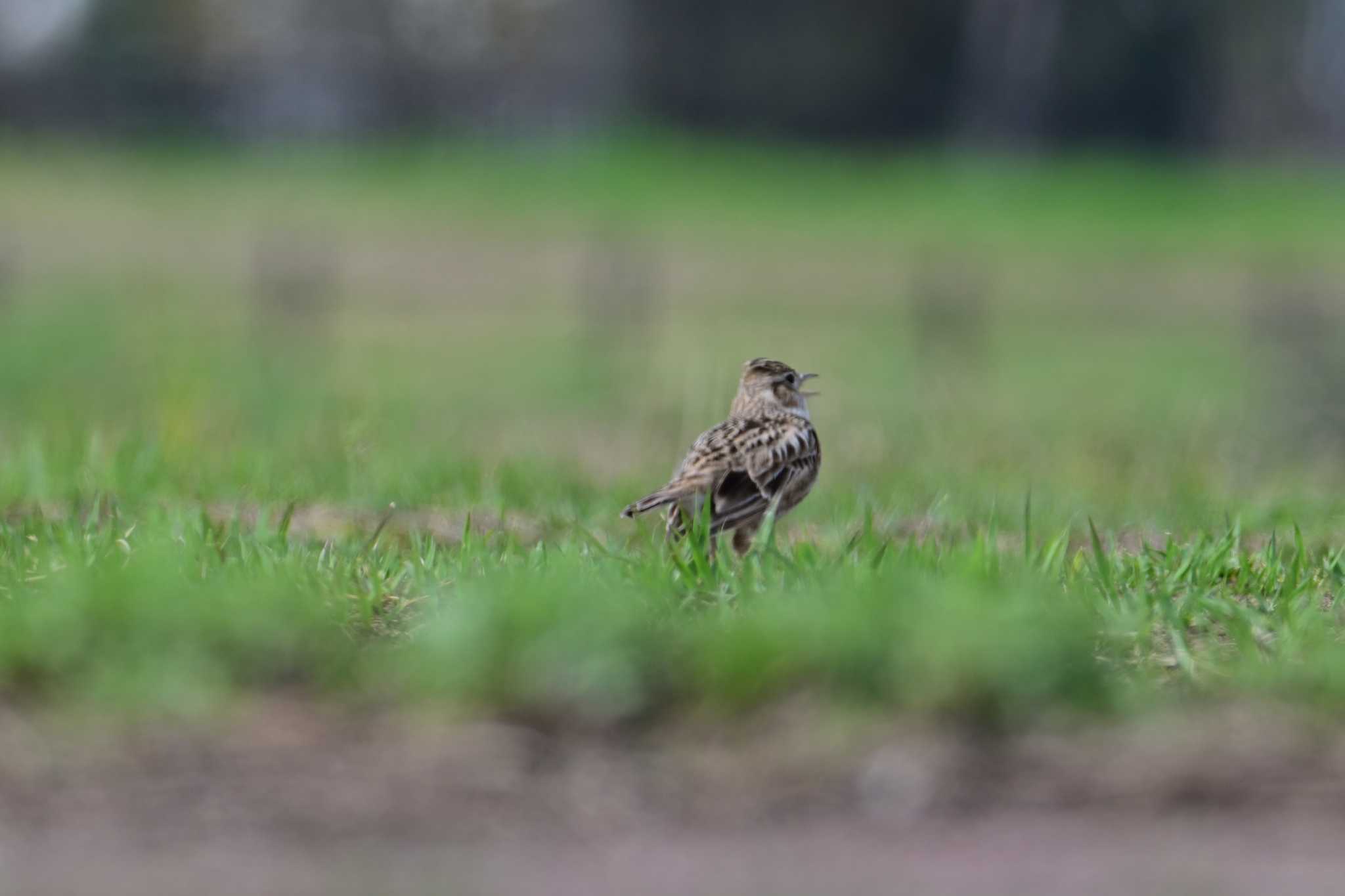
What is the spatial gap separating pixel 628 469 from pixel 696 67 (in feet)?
155

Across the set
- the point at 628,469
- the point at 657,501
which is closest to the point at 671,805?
the point at 657,501

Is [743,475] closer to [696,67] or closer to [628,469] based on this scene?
[628,469]

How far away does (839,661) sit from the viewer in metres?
5.18

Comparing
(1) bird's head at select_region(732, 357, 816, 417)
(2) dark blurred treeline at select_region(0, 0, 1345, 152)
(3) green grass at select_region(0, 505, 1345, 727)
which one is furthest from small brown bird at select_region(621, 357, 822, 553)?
(2) dark blurred treeline at select_region(0, 0, 1345, 152)

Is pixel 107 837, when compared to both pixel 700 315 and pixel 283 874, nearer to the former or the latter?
pixel 283 874

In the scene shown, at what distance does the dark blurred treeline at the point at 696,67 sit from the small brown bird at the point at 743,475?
163 feet

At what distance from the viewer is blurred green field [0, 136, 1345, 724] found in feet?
17.5

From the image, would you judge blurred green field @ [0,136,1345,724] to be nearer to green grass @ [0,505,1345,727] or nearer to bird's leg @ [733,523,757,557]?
green grass @ [0,505,1345,727]

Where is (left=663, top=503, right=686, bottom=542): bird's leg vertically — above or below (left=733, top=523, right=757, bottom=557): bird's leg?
above

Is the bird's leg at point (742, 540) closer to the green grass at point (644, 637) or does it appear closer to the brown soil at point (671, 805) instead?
the green grass at point (644, 637)

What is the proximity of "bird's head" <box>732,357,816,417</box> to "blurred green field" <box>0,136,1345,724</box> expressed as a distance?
0.53 meters

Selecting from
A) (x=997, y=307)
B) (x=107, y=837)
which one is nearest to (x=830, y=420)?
(x=107, y=837)

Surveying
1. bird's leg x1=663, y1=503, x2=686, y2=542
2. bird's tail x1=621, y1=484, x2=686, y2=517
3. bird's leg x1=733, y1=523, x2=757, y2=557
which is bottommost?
bird's leg x1=733, y1=523, x2=757, y2=557

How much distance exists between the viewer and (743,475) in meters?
7.34
